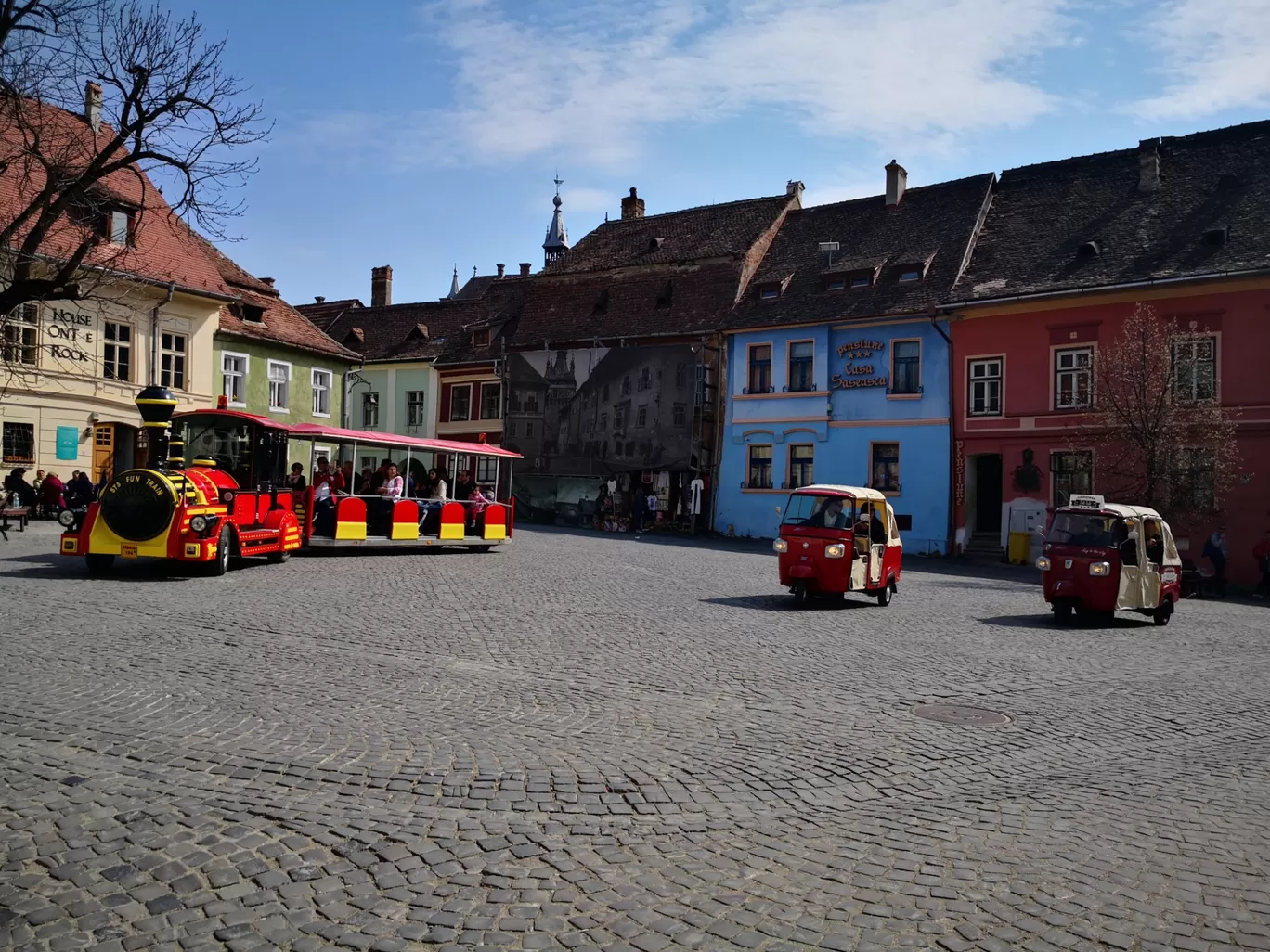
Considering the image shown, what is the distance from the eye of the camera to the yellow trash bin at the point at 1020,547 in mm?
32344

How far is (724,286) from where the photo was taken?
43.3m

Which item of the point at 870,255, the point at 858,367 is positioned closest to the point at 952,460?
the point at 858,367

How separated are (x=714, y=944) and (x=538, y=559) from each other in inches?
784

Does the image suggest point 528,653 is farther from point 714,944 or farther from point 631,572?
point 631,572

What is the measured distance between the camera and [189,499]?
17422 mm

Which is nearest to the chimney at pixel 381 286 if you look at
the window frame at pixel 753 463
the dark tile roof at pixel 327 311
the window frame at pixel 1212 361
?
the dark tile roof at pixel 327 311

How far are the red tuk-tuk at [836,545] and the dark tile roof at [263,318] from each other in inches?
1100

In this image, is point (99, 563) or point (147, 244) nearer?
point (99, 563)

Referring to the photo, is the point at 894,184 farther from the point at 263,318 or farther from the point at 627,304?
the point at 263,318

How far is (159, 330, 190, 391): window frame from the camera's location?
1449 inches

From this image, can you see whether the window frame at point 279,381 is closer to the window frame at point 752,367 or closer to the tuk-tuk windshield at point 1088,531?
the window frame at point 752,367

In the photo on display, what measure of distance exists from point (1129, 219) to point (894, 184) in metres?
10.0

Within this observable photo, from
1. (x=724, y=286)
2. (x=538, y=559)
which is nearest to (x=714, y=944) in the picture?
(x=538, y=559)

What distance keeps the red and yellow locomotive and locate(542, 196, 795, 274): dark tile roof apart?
27.0 meters
